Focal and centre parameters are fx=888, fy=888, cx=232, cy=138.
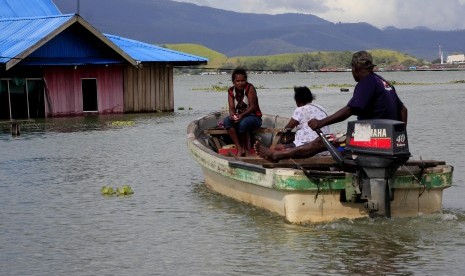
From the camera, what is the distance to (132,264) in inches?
387

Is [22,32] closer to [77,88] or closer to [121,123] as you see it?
[77,88]

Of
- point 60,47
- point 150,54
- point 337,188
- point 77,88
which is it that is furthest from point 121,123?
point 337,188

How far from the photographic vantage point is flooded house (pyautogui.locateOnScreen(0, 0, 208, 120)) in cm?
3138

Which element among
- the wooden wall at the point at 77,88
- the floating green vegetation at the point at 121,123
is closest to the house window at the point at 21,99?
the wooden wall at the point at 77,88

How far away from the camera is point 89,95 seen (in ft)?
111

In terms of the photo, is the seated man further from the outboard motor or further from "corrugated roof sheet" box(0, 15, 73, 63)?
"corrugated roof sheet" box(0, 15, 73, 63)

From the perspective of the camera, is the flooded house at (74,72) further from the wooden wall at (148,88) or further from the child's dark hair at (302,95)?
the child's dark hair at (302,95)

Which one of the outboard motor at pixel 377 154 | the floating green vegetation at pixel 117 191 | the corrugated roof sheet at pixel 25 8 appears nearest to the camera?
the outboard motor at pixel 377 154

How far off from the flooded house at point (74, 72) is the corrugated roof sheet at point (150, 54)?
0.04 m

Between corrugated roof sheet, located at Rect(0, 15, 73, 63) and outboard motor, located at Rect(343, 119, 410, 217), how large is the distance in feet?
67.6

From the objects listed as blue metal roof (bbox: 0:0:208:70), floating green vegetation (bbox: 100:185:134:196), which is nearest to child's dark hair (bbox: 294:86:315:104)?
floating green vegetation (bbox: 100:185:134:196)

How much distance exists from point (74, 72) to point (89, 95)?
1384mm

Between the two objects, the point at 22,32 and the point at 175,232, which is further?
the point at 22,32

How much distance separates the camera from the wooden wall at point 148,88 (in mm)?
34312
